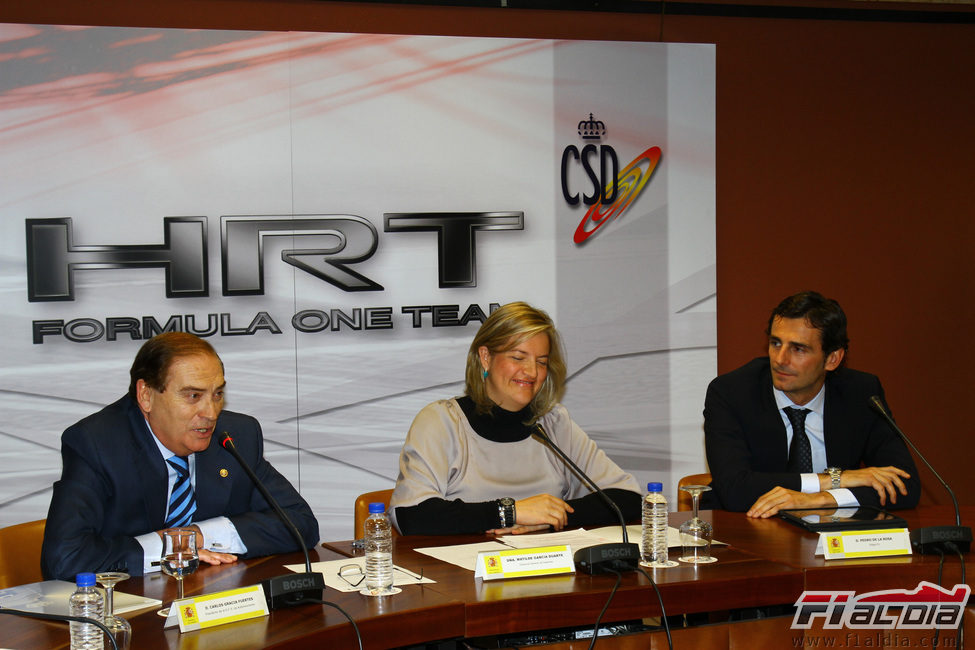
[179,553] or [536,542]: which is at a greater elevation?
[179,553]

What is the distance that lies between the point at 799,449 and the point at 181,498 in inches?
79.8

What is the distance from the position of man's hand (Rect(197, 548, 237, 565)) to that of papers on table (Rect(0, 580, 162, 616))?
0.25 metres

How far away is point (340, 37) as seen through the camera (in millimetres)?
4270

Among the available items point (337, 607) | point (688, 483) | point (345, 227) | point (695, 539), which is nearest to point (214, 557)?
point (337, 607)

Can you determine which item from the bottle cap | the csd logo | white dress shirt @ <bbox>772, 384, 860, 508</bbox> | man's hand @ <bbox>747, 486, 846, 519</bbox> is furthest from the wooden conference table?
the csd logo

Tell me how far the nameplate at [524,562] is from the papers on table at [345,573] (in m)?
0.13

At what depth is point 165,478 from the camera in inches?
Answer: 107

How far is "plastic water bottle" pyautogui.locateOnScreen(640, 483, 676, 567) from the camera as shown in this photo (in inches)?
97.7

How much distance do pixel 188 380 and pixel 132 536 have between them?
1.40 feet

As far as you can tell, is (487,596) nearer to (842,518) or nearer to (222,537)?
(222,537)

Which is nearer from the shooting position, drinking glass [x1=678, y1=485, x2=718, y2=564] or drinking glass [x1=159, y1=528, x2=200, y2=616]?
drinking glass [x1=159, y1=528, x2=200, y2=616]

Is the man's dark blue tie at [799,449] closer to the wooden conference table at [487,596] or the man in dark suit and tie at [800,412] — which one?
the man in dark suit and tie at [800,412]

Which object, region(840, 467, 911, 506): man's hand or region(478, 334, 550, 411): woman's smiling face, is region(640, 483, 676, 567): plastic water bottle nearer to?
region(478, 334, 550, 411): woman's smiling face

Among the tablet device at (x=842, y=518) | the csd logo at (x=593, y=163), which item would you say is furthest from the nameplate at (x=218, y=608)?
the csd logo at (x=593, y=163)
